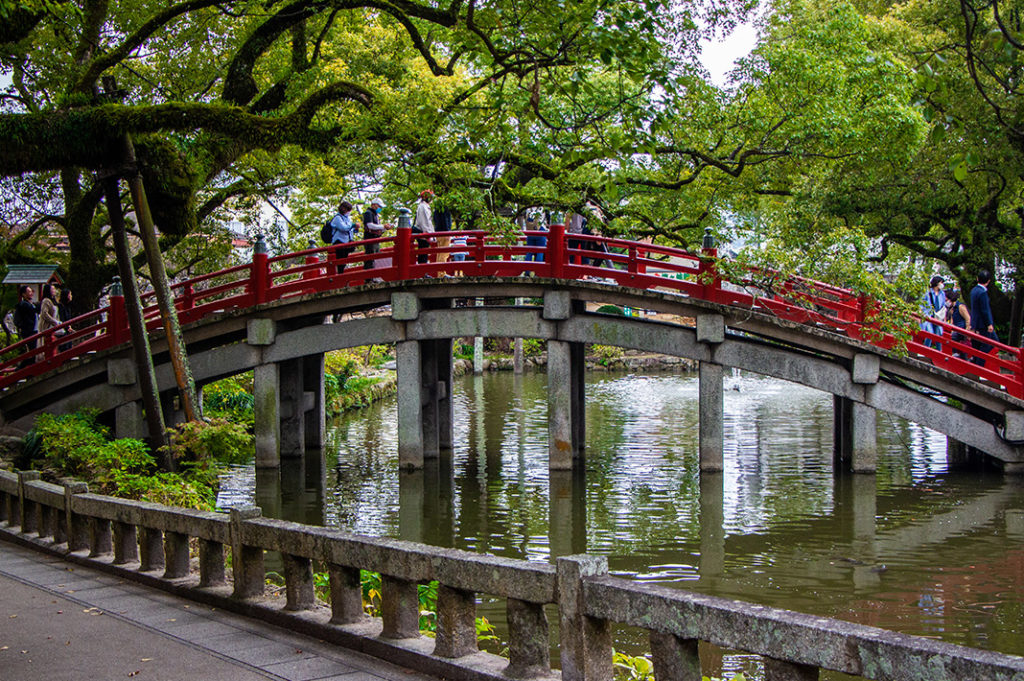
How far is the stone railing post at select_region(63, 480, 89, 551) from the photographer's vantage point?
31.3 feet

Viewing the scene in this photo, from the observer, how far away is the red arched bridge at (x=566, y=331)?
1750 centimetres

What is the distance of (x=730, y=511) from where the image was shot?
52.6 feet

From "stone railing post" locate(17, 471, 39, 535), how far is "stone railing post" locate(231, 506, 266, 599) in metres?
4.69

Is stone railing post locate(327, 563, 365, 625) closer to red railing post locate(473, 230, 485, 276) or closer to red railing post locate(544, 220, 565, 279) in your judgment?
red railing post locate(544, 220, 565, 279)

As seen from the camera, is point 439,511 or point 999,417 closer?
point 439,511

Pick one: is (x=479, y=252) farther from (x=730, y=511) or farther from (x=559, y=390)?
(x=730, y=511)

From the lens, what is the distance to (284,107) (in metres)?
20.8

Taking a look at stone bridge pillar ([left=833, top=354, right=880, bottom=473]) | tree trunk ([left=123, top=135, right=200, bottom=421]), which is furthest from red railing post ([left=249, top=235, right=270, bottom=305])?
stone bridge pillar ([left=833, top=354, right=880, bottom=473])

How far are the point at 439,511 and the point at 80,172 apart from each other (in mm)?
13107

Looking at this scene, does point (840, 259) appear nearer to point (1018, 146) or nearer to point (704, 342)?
point (704, 342)

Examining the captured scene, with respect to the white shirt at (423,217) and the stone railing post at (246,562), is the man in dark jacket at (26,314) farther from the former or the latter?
the stone railing post at (246,562)

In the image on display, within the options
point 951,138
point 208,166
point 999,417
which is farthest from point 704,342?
point 208,166

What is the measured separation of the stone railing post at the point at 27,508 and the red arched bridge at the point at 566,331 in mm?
8658

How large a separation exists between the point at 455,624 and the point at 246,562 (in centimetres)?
218
